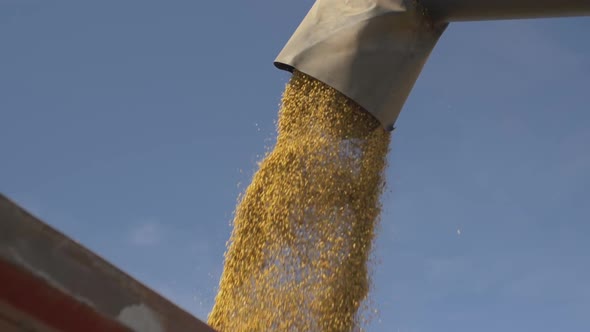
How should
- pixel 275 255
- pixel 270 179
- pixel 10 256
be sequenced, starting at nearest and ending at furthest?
pixel 10 256
pixel 275 255
pixel 270 179

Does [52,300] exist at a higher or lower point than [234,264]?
higher

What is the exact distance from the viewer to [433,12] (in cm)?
473

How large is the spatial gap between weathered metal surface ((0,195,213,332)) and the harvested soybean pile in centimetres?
214

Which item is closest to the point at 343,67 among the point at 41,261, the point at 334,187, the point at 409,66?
the point at 409,66

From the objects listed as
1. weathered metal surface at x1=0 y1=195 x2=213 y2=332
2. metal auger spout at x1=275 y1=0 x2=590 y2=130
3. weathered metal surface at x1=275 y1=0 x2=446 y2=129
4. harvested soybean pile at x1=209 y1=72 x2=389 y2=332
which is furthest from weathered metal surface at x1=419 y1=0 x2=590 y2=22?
weathered metal surface at x1=0 y1=195 x2=213 y2=332

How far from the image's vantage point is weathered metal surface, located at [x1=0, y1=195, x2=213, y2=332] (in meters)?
1.63

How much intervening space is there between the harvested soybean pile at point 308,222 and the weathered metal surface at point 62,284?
7.03 feet

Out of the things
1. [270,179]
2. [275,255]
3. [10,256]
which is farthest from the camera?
[270,179]

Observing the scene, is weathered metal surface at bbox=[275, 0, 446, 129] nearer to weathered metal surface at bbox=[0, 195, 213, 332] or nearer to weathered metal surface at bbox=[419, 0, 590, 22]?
weathered metal surface at bbox=[419, 0, 590, 22]

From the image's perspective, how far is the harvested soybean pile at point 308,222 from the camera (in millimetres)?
4012

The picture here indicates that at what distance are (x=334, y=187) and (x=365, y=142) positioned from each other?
0.38m

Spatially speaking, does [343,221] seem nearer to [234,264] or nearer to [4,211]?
[234,264]

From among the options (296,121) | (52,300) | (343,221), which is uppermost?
(52,300)

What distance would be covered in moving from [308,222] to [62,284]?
268 centimetres
